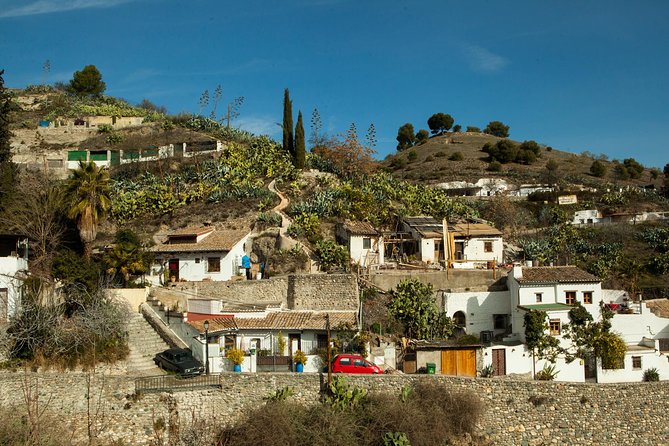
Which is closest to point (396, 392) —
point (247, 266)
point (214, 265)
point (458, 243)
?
point (247, 266)

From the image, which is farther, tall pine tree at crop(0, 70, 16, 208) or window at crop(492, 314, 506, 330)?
tall pine tree at crop(0, 70, 16, 208)

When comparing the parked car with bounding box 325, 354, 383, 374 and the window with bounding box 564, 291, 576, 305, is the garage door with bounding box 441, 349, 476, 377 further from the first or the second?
the window with bounding box 564, 291, 576, 305

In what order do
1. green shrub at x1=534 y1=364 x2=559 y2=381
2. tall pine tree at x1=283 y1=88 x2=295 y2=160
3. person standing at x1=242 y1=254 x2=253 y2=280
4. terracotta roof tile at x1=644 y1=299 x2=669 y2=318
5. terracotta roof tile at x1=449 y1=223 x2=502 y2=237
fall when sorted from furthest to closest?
1. tall pine tree at x1=283 y1=88 x2=295 y2=160
2. terracotta roof tile at x1=449 y1=223 x2=502 y2=237
3. person standing at x1=242 y1=254 x2=253 y2=280
4. terracotta roof tile at x1=644 y1=299 x2=669 y2=318
5. green shrub at x1=534 y1=364 x2=559 y2=381

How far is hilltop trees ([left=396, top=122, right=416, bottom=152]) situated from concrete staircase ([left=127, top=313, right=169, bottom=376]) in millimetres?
81802

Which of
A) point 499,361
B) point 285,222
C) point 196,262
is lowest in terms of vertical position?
point 499,361

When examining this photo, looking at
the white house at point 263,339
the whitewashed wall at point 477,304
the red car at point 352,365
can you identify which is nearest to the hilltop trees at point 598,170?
the whitewashed wall at point 477,304

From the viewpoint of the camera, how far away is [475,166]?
75.1 meters

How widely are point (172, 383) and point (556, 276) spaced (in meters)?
18.4

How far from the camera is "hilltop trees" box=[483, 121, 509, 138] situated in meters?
107

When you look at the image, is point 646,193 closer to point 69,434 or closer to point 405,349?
point 405,349

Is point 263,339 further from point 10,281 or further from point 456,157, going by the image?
point 456,157

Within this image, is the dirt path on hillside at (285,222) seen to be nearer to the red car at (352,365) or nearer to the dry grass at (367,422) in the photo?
the red car at (352,365)

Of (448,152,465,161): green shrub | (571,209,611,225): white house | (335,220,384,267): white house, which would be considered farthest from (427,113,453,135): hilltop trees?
(335,220,384,267): white house

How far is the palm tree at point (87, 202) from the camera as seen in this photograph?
28438mm
